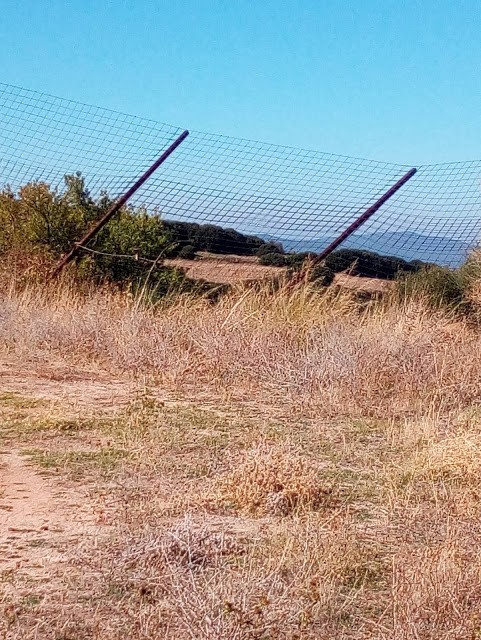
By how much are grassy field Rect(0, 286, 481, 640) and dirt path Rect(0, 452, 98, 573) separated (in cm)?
1

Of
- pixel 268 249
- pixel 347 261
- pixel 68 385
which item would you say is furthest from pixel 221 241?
pixel 68 385

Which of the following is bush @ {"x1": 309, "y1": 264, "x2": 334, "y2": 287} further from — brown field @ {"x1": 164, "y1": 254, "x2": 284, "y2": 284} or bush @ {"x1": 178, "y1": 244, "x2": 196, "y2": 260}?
bush @ {"x1": 178, "y1": 244, "x2": 196, "y2": 260}

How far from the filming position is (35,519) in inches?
164

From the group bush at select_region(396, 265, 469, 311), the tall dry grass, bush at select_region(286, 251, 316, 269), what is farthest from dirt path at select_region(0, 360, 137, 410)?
bush at select_region(396, 265, 469, 311)

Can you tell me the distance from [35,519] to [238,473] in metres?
1.00

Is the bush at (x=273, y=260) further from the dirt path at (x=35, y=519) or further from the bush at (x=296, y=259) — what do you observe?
the dirt path at (x=35, y=519)

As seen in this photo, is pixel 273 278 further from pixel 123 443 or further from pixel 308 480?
pixel 308 480

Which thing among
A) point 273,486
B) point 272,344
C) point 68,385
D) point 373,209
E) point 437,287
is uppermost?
point 373,209

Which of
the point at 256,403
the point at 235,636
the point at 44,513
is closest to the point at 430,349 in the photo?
the point at 256,403

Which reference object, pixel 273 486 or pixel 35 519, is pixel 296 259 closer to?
pixel 273 486

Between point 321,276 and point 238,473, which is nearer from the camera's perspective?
point 238,473

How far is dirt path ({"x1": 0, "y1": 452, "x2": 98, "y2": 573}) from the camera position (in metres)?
3.70

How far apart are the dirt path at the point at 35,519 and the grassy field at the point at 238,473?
0.01 m

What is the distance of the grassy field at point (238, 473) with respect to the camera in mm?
3150
